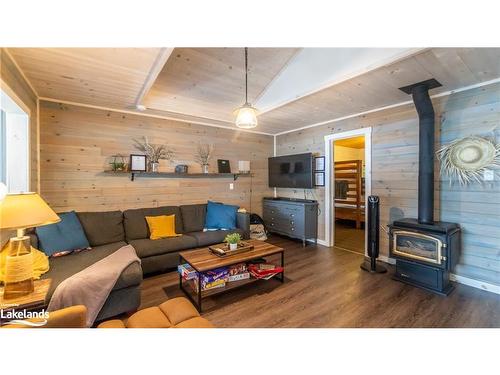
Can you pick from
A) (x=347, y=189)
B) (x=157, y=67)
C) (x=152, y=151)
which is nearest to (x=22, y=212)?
(x=157, y=67)

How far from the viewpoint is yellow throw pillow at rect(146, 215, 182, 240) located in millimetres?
2987

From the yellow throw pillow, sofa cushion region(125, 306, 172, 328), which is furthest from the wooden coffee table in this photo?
the yellow throw pillow

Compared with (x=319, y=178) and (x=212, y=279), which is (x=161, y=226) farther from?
(x=319, y=178)

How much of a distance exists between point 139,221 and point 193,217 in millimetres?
813

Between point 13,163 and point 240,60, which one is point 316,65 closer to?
point 240,60

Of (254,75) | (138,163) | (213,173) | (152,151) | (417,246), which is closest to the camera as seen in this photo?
(417,246)

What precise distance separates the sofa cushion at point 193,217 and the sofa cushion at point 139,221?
14 centimetres

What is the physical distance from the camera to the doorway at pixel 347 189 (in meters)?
3.87

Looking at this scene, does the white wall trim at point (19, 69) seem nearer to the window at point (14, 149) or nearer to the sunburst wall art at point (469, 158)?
the window at point (14, 149)

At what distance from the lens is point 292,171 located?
14.3ft
